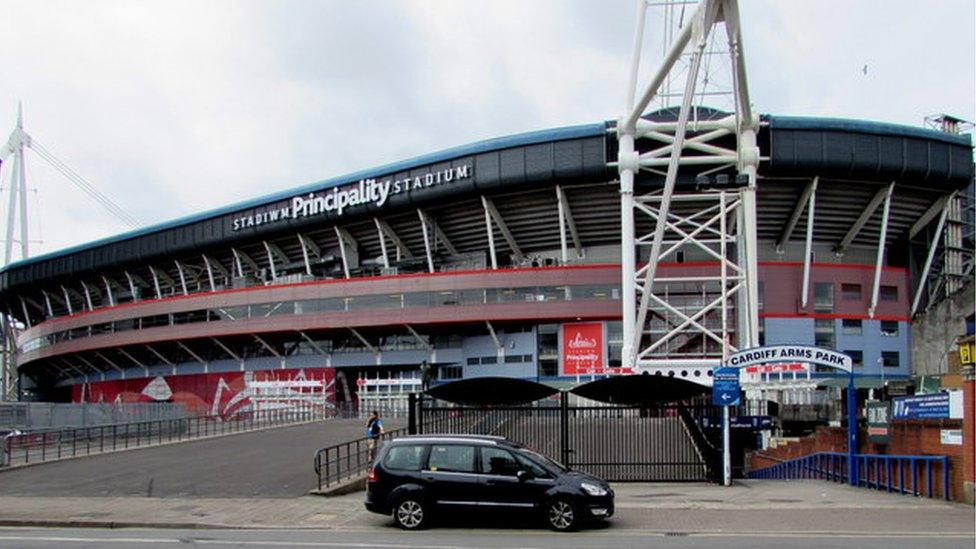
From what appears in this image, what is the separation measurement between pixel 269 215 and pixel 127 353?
83.8 feet

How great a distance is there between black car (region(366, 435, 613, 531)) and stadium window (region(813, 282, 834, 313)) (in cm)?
5105

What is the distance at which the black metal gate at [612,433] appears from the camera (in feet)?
82.9

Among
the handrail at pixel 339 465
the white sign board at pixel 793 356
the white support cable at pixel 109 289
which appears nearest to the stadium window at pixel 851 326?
the white sign board at pixel 793 356

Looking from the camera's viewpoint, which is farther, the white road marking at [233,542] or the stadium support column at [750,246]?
the stadium support column at [750,246]

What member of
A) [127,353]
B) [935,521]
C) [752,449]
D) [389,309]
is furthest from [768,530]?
[127,353]

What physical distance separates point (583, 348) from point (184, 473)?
40.7 metres

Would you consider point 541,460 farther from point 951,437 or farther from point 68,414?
point 68,414

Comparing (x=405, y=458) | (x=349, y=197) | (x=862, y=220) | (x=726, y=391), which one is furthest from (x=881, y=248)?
(x=405, y=458)

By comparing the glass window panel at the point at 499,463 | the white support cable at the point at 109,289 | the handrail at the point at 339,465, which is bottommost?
the handrail at the point at 339,465

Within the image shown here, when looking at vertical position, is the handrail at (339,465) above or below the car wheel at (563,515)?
below

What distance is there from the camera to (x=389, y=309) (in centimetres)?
7012

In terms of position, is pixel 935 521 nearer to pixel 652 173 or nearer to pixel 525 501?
pixel 525 501

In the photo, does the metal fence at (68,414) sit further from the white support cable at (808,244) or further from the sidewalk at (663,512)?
the white support cable at (808,244)

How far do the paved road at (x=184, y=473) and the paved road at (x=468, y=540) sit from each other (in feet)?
21.1
